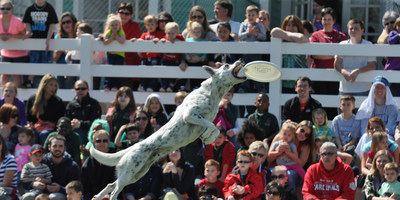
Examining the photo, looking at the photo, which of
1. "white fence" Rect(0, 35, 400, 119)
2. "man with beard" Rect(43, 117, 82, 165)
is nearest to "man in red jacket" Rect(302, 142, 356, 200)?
"white fence" Rect(0, 35, 400, 119)

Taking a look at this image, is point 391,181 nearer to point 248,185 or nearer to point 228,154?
point 248,185

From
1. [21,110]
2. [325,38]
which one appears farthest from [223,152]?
[21,110]

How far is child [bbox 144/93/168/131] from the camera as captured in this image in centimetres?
1022

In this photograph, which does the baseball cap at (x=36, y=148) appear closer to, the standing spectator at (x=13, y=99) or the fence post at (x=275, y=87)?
the standing spectator at (x=13, y=99)

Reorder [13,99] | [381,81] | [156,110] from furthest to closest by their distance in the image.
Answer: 1. [13,99]
2. [156,110]
3. [381,81]

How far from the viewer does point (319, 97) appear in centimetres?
1064

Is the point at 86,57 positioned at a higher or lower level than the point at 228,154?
higher

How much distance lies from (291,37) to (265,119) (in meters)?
1.41

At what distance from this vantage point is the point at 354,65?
35.2 ft

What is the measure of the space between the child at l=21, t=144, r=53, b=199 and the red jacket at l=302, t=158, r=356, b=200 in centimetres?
323

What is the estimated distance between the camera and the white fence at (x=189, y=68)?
34.6 ft

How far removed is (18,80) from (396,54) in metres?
5.75

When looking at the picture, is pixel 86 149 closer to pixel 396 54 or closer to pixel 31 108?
pixel 31 108

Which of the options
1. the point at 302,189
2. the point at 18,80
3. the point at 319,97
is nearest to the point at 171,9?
the point at 18,80
